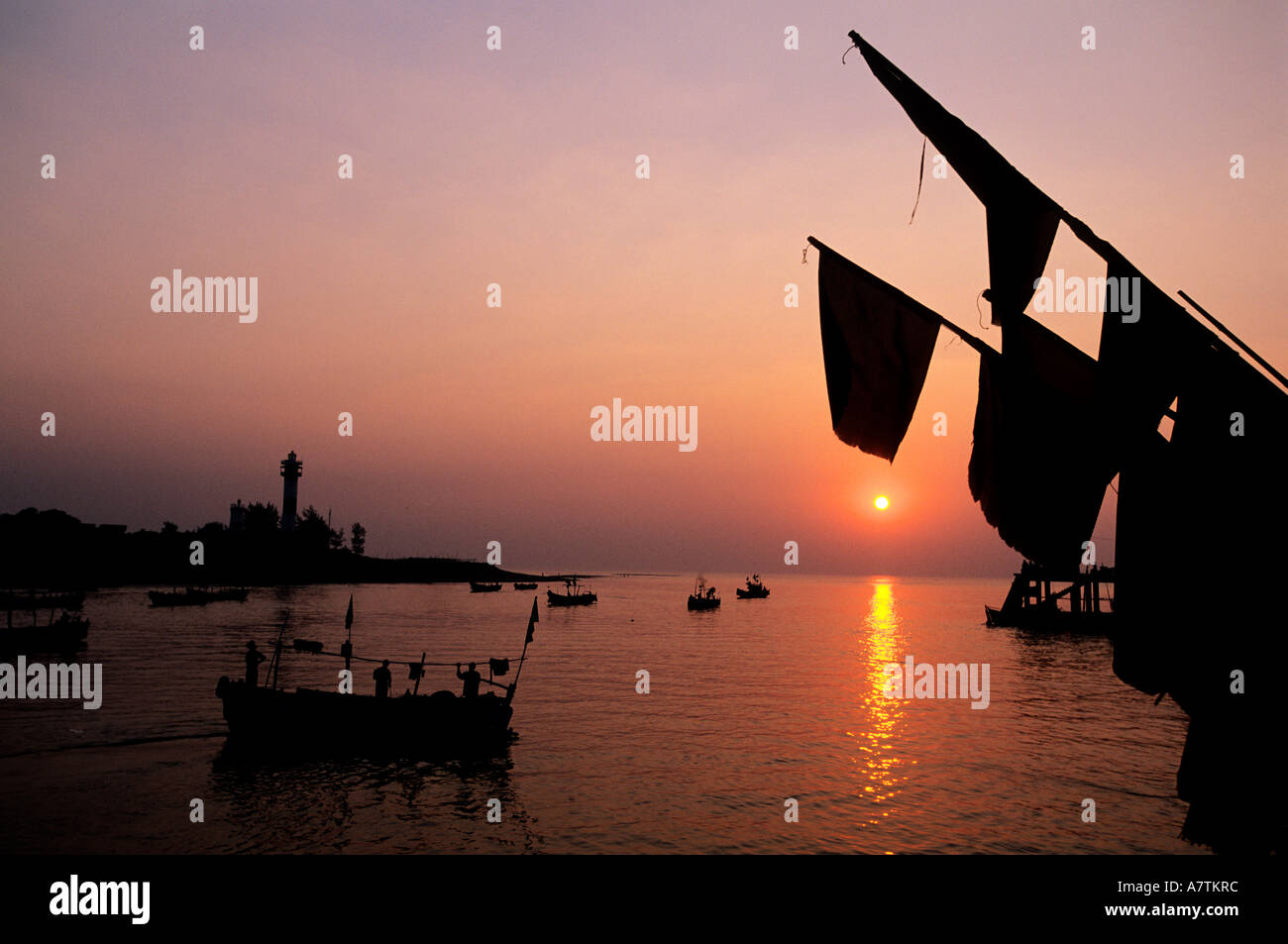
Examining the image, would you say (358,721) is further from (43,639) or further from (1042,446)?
(43,639)

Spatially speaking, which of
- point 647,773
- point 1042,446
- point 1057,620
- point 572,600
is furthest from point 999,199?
point 572,600

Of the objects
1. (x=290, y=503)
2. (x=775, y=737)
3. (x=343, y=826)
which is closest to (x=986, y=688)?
(x=775, y=737)

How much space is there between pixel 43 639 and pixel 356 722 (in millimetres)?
44106

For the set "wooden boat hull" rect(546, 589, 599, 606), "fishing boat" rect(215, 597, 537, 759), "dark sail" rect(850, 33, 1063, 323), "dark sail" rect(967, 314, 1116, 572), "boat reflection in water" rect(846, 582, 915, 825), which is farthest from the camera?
"wooden boat hull" rect(546, 589, 599, 606)

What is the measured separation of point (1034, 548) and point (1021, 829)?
2025 cm

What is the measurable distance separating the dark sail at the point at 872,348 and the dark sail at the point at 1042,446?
781mm

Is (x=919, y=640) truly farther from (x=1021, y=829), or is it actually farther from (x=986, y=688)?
(x=1021, y=829)

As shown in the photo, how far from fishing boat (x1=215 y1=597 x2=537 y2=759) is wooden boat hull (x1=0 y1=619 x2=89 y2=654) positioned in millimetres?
39831

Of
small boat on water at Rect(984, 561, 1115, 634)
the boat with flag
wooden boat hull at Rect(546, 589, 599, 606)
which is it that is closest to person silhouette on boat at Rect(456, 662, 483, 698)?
the boat with flag

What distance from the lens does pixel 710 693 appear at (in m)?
48.7

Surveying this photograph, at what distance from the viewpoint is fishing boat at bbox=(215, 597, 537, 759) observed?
29.1 metres

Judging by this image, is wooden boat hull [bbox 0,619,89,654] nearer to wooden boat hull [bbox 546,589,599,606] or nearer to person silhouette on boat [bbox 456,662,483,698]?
person silhouette on boat [bbox 456,662,483,698]

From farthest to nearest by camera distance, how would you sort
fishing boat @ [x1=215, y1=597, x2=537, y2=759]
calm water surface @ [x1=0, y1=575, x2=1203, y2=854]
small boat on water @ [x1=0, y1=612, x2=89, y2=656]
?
small boat on water @ [x1=0, y1=612, x2=89, y2=656] < fishing boat @ [x1=215, y1=597, x2=537, y2=759] < calm water surface @ [x1=0, y1=575, x2=1203, y2=854]
